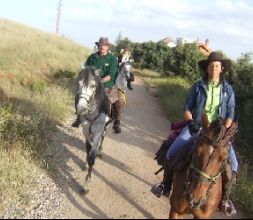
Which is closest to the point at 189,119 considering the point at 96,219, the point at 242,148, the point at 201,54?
the point at 96,219

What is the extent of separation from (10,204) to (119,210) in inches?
74.4

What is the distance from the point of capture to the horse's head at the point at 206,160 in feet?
17.0

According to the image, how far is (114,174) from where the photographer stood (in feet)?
31.8

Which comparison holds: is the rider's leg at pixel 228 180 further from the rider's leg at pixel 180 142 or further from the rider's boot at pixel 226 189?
the rider's leg at pixel 180 142

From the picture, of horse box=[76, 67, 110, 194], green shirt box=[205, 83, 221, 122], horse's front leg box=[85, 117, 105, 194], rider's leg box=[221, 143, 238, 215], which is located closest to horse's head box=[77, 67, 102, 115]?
horse box=[76, 67, 110, 194]

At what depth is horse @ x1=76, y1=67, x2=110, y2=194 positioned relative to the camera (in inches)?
318

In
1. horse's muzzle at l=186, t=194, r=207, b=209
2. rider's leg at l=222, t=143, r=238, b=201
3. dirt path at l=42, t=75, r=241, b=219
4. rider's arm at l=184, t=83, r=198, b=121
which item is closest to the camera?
horse's muzzle at l=186, t=194, r=207, b=209

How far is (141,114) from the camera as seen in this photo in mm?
17172

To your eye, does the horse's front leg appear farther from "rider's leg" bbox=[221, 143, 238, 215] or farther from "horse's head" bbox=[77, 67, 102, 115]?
"rider's leg" bbox=[221, 143, 238, 215]

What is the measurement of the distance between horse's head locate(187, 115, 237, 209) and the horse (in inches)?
125

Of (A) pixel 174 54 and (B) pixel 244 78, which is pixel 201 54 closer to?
(A) pixel 174 54

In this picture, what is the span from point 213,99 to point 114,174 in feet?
12.8

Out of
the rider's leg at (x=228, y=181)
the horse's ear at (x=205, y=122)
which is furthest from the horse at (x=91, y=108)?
the horse's ear at (x=205, y=122)

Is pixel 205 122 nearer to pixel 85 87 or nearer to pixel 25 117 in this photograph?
pixel 85 87
